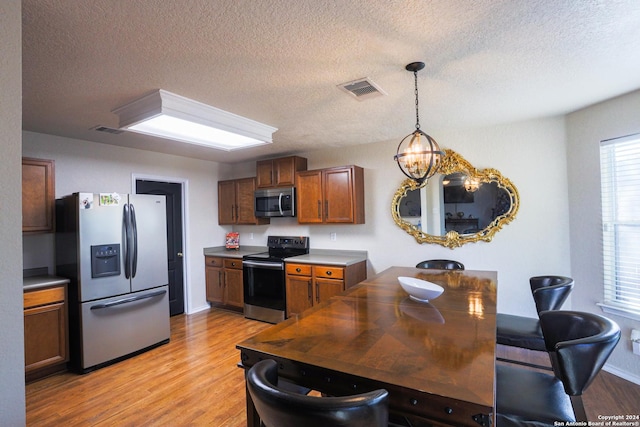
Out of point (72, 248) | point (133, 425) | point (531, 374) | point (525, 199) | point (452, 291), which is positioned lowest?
point (133, 425)

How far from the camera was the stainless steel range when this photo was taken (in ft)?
13.3

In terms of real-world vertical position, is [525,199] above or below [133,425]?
above

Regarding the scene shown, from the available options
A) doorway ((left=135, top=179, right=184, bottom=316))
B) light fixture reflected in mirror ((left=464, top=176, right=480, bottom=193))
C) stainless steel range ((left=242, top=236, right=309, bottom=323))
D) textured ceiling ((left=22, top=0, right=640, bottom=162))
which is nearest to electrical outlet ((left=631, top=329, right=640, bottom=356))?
light fixture reflected in mirror ((left=464, top=176, right=480, bottom=193))

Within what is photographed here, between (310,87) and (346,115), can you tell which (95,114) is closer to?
(310,87)

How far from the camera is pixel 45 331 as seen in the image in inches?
109

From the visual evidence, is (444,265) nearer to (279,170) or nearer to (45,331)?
(279,170)

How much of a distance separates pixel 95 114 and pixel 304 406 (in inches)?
120

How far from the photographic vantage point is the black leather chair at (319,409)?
78 cm

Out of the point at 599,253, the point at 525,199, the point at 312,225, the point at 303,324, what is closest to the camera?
the point at 303,324

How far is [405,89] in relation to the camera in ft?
7.55

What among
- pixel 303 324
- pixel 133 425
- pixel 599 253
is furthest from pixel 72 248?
pixel 599 253

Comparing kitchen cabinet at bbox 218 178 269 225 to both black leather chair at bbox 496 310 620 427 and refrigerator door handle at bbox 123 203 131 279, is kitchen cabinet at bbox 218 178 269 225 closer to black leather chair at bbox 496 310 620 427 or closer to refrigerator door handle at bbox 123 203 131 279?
refrigerator door handle at bbox 123 203 131 279

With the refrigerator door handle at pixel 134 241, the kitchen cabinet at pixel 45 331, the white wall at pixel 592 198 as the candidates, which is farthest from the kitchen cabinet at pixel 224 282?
the white wall at pixel 592 198

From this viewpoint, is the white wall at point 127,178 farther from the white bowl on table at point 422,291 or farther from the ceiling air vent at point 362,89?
the white bowl on table at point 422,291
